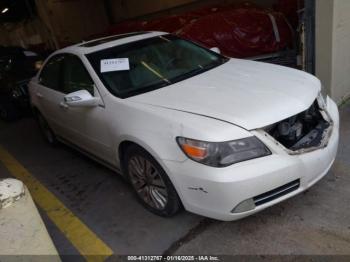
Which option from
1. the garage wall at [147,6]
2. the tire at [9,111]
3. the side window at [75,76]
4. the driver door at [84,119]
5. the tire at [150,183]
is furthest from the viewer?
the garage wall at [147,6]

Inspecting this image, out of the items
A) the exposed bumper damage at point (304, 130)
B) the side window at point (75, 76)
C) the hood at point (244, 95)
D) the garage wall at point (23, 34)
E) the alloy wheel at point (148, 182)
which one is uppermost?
the side window at point (75, 76)

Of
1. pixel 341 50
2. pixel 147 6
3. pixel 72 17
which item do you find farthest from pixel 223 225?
pixel 72 17

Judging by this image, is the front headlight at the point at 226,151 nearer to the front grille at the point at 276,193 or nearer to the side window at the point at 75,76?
the front grille at the point at 276,193

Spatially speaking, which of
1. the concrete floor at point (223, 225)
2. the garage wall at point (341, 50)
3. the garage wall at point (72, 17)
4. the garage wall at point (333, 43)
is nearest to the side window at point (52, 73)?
the concrete floor at point (223, 225)

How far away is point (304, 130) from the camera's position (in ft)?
9.45

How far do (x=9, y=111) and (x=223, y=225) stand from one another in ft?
19.4

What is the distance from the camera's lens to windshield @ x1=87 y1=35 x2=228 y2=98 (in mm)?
3342

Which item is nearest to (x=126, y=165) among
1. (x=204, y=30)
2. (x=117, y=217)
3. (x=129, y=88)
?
(x=117, y=217)

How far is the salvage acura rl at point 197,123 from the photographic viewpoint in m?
2.42

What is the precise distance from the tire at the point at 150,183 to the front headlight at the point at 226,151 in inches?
16.3

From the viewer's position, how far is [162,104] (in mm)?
2871

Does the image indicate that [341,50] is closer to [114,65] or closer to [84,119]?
[114,65]

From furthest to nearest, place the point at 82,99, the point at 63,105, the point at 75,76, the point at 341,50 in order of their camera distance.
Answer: the point at 341,50 → the point at 63,105 → the point at 75,76 → the point at 82,99

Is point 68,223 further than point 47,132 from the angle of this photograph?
No
